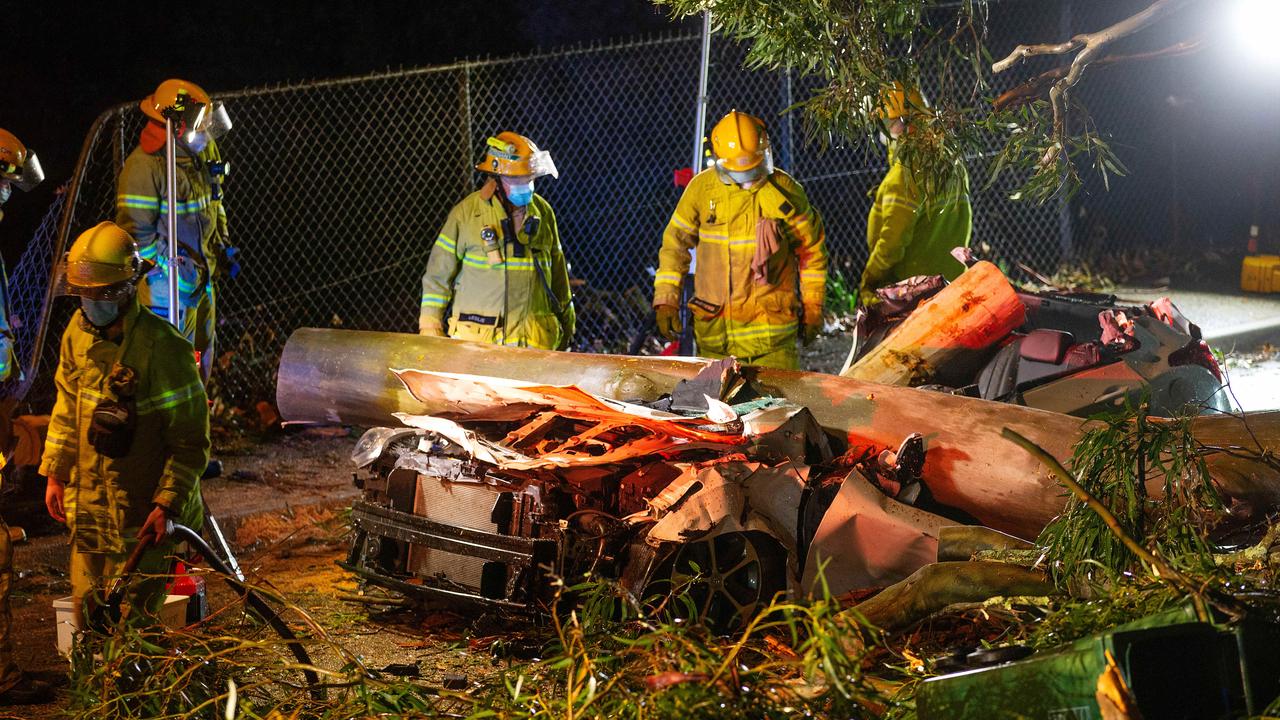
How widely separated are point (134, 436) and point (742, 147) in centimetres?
377

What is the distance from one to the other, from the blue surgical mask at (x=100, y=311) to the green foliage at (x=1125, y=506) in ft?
11.5

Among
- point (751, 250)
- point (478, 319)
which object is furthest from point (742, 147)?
point (478, 319)

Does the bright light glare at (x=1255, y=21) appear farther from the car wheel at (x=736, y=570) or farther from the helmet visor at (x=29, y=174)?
the helmet visor at (x=29, y=174)

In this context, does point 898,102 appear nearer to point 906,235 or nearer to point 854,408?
point 854,408

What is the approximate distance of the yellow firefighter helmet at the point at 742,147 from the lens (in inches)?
273

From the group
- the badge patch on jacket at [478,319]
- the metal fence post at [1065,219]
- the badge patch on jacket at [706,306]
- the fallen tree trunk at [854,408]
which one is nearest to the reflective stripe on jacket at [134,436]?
the fallen tree trunk at [854,408]

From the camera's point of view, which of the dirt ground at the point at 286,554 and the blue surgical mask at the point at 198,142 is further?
the blue surgical mask at the point at 198,142

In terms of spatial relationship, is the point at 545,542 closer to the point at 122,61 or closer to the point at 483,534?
the point at 483,534

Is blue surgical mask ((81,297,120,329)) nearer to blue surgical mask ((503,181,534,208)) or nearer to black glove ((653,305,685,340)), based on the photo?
blue surgical mask ((503,181,534,208))

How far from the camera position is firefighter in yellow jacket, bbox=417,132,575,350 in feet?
24.7

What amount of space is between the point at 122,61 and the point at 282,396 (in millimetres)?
7397

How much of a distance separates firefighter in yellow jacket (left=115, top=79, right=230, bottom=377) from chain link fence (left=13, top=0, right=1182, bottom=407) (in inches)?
A: 96.3

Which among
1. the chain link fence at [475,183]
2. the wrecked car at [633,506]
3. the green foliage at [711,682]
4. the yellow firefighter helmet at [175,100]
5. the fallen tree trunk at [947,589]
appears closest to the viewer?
the green foliage at [711,682]

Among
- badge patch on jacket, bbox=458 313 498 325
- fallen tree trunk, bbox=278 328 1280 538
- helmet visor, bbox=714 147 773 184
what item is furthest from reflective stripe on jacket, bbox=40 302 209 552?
helmet visor, bbox=714 147 773 184
